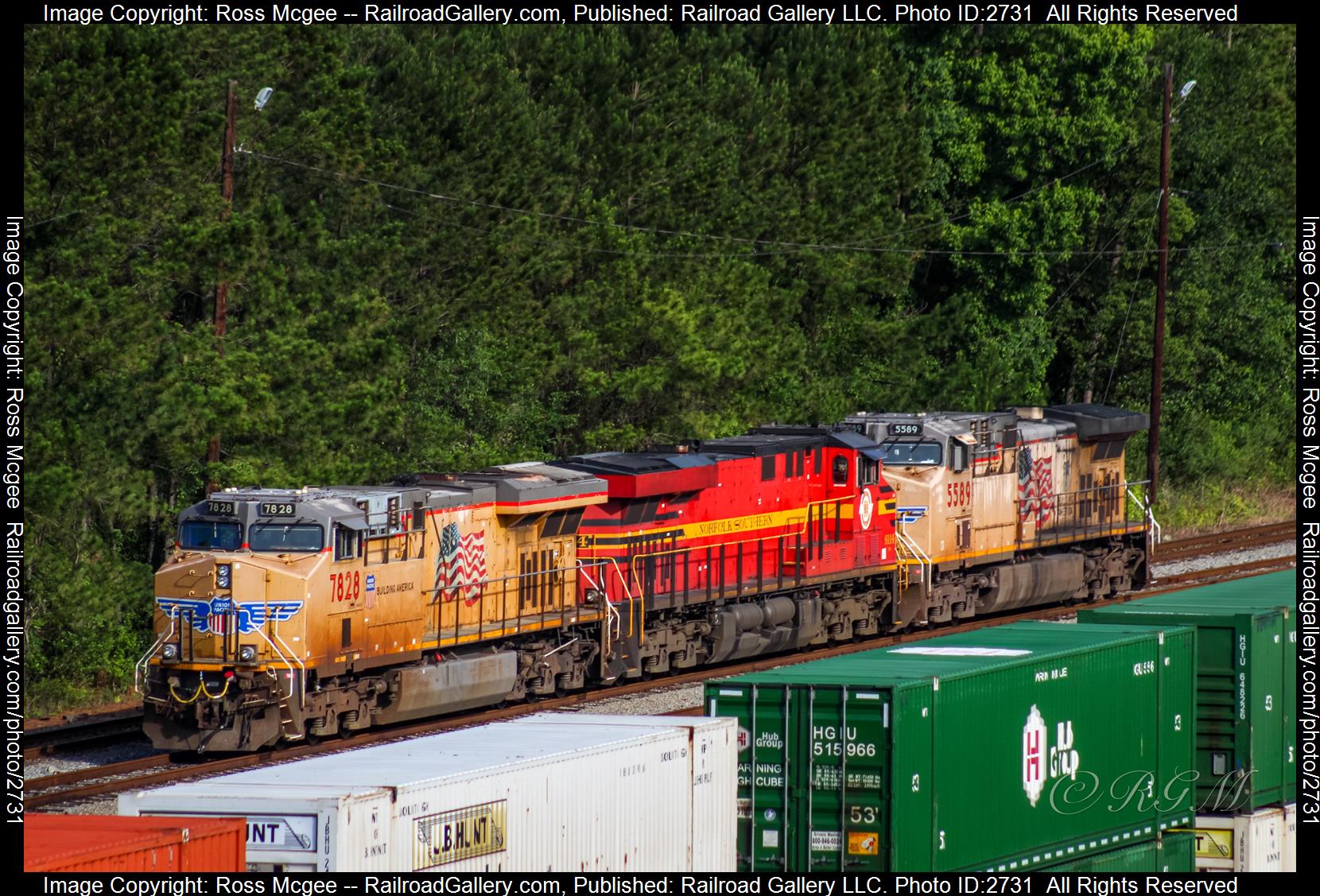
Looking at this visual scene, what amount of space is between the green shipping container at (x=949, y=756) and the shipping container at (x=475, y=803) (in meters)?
0.87

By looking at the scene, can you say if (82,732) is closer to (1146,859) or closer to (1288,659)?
(1146,859)

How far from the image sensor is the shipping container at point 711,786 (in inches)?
603

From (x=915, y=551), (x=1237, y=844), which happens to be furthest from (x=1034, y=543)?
(x=1237, y=844)

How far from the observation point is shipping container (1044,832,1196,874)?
17562mm

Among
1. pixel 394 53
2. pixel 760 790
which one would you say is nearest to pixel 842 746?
pixel 760 790

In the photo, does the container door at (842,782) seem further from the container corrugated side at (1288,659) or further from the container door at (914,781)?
the container corrugated side at (1288,659)

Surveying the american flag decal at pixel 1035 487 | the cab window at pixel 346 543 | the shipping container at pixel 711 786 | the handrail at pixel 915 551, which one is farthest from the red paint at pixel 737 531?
the shipping container at pixel 711 786

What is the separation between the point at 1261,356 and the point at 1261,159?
6.72 m

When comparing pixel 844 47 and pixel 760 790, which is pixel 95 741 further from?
pixel 844 47

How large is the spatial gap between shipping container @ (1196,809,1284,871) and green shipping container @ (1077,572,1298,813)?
0.57 ft

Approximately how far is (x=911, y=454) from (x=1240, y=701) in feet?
47.4

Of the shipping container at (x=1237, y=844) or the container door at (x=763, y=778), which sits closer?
the container door at (x=763, y=778)

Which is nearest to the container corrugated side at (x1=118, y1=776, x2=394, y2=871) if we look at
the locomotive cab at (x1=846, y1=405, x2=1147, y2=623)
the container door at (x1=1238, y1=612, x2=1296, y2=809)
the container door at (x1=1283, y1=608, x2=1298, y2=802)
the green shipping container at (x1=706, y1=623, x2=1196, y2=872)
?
the green shipping container at (x1=706, y1=623, x2=1196, y2=872)

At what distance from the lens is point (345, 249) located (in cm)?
3188
